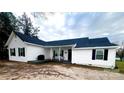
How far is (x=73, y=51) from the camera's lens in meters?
8.25

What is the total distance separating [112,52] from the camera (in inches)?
264

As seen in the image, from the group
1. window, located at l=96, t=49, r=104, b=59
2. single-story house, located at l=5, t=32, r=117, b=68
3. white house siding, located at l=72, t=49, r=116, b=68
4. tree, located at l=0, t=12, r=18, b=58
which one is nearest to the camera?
white house siding, located at l=72, t=49, r=116, b=68

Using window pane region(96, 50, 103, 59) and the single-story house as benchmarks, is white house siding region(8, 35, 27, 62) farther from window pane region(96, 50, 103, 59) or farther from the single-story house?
window pane region(96, 50, 103, 59)

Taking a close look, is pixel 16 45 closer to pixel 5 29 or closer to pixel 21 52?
pixel 21 52

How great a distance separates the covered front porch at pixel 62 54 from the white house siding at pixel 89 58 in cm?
147

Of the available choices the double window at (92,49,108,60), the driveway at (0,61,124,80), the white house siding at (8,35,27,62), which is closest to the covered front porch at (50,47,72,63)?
the double window at (92,49,108,60)

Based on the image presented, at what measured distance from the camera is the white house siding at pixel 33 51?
8.73 meters

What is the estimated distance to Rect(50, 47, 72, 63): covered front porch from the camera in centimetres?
962

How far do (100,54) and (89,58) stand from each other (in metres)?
0.88
